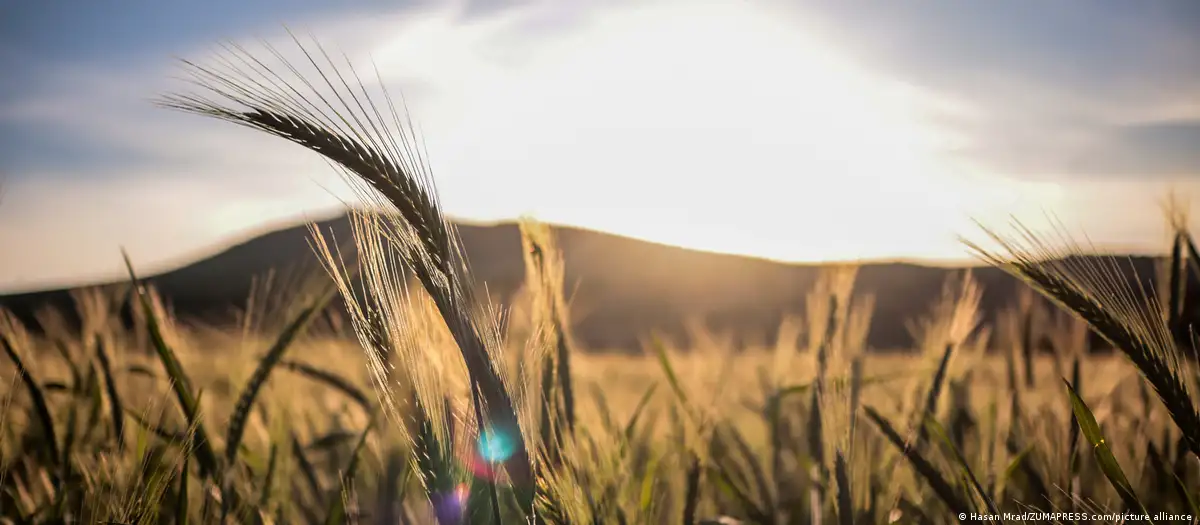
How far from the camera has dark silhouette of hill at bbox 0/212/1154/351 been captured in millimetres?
29172

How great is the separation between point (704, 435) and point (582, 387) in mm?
1201

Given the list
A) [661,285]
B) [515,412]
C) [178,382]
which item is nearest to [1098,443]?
[515,412]

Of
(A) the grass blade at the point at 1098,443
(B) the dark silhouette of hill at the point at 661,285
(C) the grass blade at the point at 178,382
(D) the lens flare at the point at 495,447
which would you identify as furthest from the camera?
(B) the dark silhouette of hill at the point at 661,285

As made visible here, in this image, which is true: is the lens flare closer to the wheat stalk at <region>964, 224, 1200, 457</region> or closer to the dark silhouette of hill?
the wheat stalk at <region>964, 224, 1200, 457</region>

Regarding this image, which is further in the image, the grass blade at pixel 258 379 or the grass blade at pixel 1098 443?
the grass blade at pixel 258 379

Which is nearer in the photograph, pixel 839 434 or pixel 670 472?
pixel 839 434

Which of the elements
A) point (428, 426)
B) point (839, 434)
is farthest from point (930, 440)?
point (428, 426)

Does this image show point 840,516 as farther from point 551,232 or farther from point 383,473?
point 383,473

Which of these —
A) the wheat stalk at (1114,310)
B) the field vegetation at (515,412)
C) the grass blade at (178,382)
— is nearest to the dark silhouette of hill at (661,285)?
the field vegetation at (515,412)

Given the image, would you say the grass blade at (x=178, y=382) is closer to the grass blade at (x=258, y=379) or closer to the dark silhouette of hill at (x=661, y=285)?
the grass blade at (x=258, y=379)

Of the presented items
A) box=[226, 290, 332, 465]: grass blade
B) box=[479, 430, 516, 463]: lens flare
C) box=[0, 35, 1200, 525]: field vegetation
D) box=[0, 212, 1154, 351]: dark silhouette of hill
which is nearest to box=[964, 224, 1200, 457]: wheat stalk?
box=[0, 35, 1200, 525]: field vegetation

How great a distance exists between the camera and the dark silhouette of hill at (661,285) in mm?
29172

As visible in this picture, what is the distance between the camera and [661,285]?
41.7m

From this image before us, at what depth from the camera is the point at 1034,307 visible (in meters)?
2.51
